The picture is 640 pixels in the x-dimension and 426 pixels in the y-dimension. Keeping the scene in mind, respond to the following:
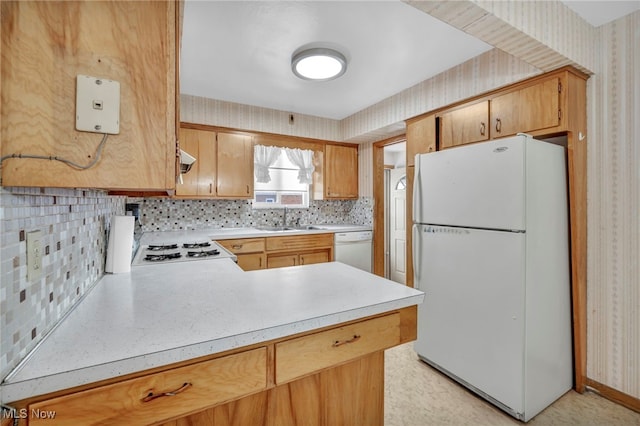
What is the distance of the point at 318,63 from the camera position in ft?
7.45

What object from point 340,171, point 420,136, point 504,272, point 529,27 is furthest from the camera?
point 340,171

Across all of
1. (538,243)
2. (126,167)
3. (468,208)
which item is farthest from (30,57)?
(538,243)

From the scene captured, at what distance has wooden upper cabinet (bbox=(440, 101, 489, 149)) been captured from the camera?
7.66ft

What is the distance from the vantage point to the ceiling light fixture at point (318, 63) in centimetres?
217

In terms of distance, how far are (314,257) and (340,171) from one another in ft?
4.43

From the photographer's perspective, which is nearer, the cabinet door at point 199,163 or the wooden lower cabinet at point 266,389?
the wooden lower cabinet at point 266,389

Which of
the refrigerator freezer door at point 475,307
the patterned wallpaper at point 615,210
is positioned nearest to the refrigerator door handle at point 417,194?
the refrigerator freezer door at point 475,307

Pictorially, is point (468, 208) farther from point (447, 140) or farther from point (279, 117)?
point (279, 117)

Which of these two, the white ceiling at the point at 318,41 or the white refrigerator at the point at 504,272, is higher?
the white ceiling at the point at 318,41

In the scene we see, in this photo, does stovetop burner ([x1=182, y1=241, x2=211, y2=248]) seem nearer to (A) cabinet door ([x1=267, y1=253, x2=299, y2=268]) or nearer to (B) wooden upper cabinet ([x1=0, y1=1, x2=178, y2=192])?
(A) cabinet door ([x1=267, y1=253, x2=299, y2=268])

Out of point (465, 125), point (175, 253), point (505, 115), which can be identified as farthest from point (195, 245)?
point (505, 115)

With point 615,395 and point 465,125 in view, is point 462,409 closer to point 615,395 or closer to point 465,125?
point 615,395

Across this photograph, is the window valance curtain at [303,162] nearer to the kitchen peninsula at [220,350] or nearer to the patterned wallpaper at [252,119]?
the patterned wallpaper at [252,119]

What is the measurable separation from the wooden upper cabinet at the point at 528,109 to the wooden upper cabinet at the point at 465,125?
67mm
